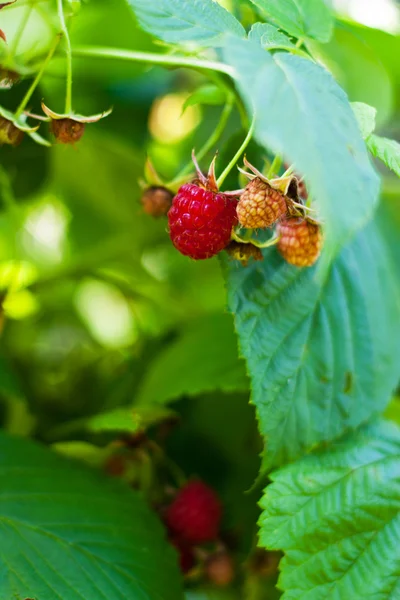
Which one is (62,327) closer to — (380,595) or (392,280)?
(392,280)

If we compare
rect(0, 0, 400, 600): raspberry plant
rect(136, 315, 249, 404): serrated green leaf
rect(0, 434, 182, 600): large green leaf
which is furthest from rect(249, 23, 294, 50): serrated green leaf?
rect(0, 434, 182, 600): large green leaf

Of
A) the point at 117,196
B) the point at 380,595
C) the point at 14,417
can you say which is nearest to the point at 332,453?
the point at 380,595

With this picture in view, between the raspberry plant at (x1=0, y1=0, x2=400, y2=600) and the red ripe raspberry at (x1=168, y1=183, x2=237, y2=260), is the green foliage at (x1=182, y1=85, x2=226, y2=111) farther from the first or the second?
the red ripe raspberry at (x1=168, y1=183, x2=237, y2=260)

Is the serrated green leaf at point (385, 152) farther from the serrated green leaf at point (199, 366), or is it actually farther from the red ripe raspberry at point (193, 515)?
the red ripe raspberry at point (193, 515)

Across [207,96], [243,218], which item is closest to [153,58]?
[207,96]

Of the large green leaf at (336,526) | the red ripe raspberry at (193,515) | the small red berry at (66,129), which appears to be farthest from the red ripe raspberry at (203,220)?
the red ripe raspberry at (193,515)

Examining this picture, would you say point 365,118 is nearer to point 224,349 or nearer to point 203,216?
point 203,216
